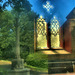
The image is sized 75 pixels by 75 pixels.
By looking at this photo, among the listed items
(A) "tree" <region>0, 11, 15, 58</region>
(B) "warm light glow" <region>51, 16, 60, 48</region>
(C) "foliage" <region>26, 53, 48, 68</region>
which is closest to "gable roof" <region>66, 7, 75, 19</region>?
(B) "warm light glow" <region>51, 16, 60, 48</region>

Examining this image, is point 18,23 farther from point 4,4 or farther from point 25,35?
point 4,4

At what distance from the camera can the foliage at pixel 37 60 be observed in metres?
3.64

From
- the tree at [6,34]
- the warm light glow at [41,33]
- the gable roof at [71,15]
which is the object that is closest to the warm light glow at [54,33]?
the warm light glow at [41,33]

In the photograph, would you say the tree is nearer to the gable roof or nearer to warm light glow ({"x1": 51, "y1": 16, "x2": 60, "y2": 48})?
warm light glow ({"x1": 51, "y1": 16, "x2": 60, "y2": 48})

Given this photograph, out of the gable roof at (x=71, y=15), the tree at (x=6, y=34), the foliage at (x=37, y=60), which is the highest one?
the gable roof at (x=71, y=15)

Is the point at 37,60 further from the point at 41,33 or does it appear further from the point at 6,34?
the point at 6,34

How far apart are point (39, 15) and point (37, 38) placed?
0.63 meters

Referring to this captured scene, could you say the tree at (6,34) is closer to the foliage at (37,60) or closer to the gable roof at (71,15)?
the foliage at (37,60)

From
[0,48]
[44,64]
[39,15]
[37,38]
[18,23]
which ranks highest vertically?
[39,15]

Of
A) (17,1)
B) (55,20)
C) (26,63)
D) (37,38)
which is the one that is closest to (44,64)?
(26,63)

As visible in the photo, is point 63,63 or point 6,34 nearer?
point 6,34

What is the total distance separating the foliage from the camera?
11.9ft

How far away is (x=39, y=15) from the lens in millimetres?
3727

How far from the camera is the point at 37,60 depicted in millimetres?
3664
